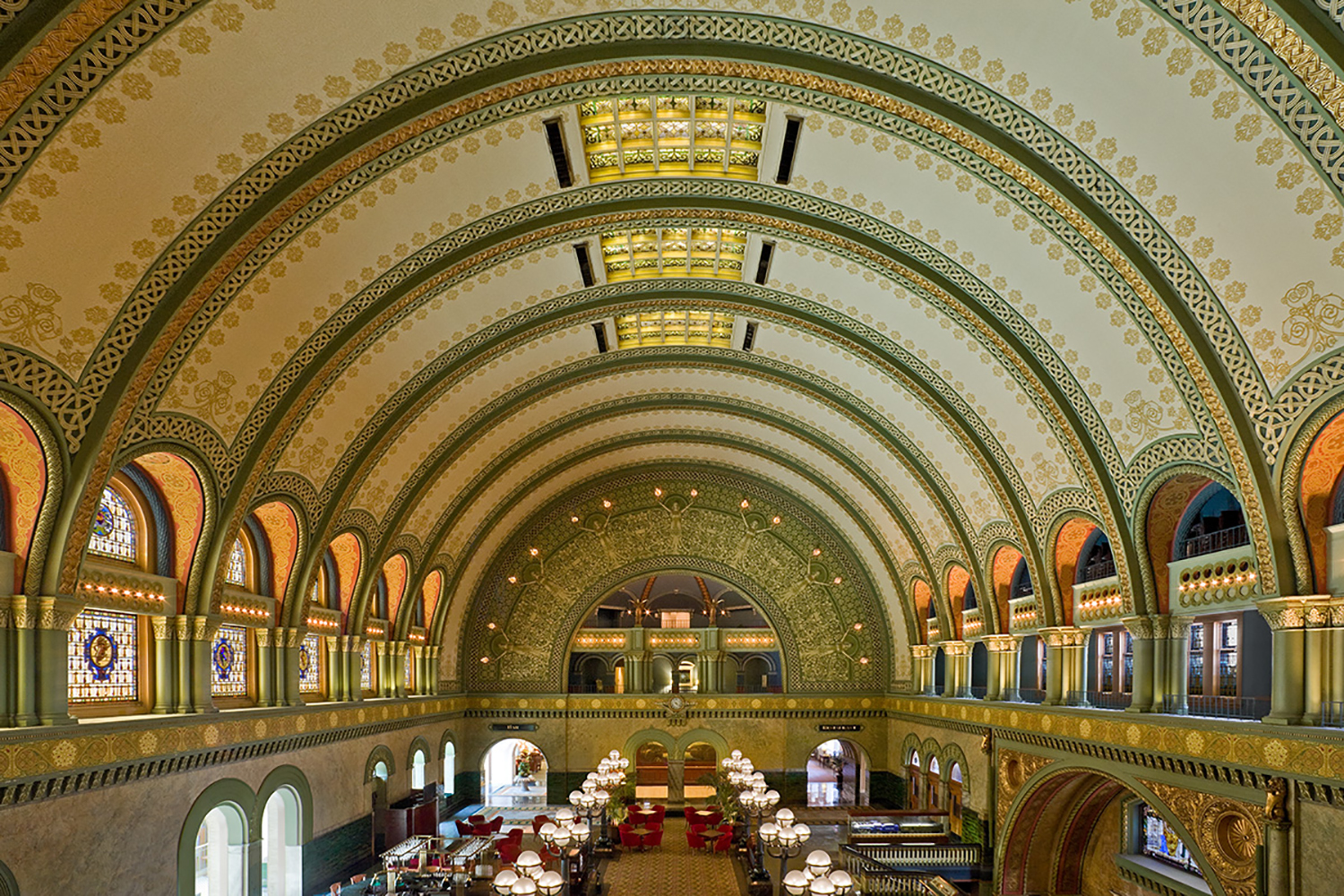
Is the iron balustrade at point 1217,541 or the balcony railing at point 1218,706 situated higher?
the iron balustrade at point 1217,541

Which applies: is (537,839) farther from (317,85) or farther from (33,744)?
(317,85)

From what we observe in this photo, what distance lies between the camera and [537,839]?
23422 mm

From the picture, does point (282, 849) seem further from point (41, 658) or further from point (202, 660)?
point (41, 658)

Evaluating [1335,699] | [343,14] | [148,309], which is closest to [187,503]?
[148,309]

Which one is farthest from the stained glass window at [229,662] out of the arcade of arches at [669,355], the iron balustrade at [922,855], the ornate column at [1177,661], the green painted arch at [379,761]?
the ornate column at [1177,661]

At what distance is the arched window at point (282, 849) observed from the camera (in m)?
17.1

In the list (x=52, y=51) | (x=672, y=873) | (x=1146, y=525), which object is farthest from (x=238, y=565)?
(x=1146, y=525)

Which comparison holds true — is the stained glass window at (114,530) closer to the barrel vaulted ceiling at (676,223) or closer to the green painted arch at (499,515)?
the barrel vaulted ceiling at (676,223)

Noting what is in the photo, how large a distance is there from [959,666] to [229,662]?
15507 mm

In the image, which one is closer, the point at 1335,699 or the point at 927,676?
the point at 1335,699

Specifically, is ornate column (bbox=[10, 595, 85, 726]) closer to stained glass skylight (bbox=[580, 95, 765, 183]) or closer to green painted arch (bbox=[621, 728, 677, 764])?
stained glass skylight (bbox=[580, 95, 765, 183])

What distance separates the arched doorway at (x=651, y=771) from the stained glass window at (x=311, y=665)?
1332cm

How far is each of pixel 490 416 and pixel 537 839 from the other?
1033 cm

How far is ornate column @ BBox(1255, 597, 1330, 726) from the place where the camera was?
10.6 meters
